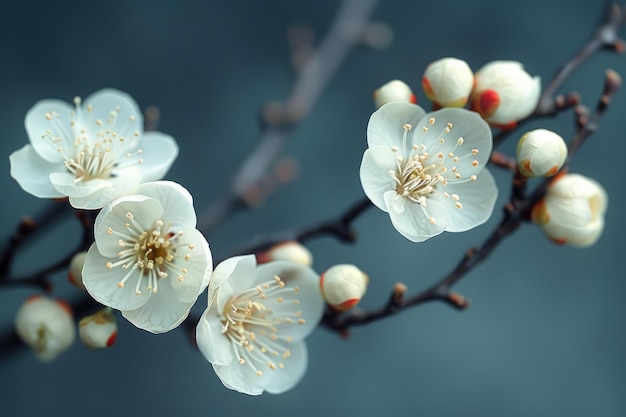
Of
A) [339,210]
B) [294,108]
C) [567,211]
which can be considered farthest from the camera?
[339,210]

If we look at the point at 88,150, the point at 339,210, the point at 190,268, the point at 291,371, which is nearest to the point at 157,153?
the point at 88,150

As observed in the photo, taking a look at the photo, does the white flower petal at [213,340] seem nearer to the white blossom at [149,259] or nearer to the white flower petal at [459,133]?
the white blossom at [149,259]

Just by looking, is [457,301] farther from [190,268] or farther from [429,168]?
[190,268]

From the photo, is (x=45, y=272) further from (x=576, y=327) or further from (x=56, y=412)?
(x=576, y=327)

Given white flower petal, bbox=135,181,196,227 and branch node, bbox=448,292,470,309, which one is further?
branch node, bbox=448,292,470,309

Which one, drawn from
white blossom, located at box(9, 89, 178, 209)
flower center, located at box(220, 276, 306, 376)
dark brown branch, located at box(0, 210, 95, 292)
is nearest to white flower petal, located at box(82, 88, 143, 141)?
white blossom, located at box(9, 89, 178, 209)

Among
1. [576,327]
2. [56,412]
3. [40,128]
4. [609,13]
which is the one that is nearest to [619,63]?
[576,327]

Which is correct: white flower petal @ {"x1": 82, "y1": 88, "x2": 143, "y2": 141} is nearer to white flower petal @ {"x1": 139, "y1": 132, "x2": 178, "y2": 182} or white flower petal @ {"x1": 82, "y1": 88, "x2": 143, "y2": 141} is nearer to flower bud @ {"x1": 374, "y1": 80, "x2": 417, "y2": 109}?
white flower petal @ {"x1": 139, "y1": 132, "x2": 178, "y2": 182}
